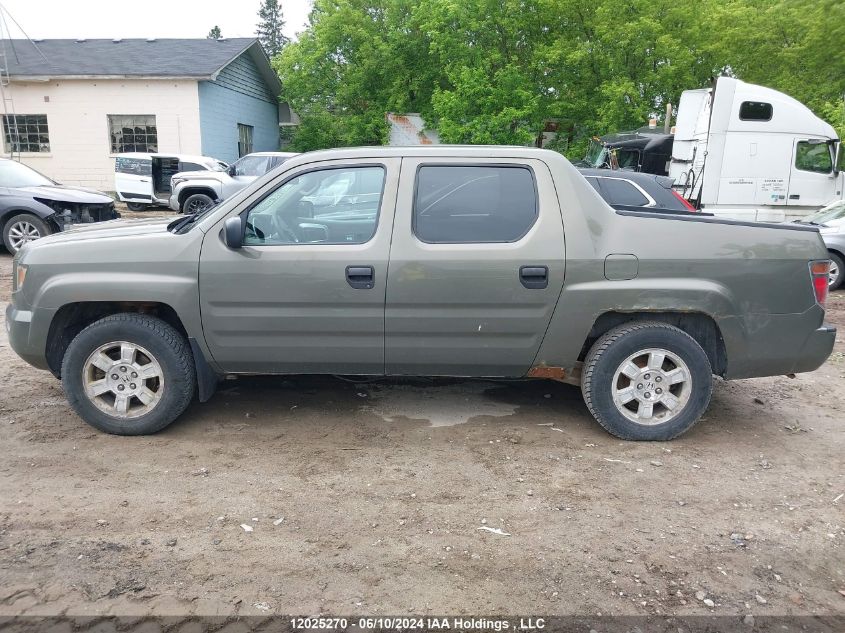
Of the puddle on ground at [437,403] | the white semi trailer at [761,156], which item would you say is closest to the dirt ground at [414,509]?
the puddle on ground at [437,403]

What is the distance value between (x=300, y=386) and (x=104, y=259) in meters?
1.77

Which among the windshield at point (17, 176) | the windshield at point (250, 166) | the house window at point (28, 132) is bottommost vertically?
the windshield at point (17, 176)

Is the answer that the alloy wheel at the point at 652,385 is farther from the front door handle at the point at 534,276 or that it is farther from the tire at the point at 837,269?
the tire at the point at 837,269

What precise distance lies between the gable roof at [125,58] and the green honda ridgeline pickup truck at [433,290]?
65.9 ft

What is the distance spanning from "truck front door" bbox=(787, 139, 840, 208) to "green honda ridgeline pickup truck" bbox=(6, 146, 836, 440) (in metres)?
11.1

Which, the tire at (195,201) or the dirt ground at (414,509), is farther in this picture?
the tire at (195,201)

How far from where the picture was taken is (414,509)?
11.5ft

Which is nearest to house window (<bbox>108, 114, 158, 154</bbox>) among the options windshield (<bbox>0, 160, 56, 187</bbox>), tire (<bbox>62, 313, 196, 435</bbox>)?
windshield (<bbox>0, 160, 56, 187</bbox>)

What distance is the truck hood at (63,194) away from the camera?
11008mm

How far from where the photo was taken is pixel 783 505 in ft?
11.9

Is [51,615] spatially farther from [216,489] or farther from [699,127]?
[699,127]

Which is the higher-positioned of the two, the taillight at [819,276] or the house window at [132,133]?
the house window at [132,133]

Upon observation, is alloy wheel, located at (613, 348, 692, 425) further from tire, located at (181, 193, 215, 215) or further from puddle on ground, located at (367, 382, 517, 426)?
tire, located at (181, 193, 215, 215)

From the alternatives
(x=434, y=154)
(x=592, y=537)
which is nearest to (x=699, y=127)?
(x=434, y=154)
